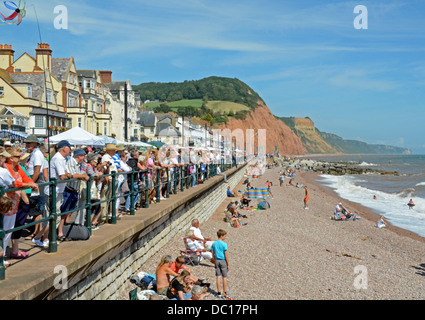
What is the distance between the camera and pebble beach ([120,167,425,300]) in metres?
9.38

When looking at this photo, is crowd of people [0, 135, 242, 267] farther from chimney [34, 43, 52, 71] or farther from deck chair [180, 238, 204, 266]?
chimney [34, 43, 52, 71]

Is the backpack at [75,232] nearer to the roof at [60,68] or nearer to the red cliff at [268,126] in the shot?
the roof at [60,68]

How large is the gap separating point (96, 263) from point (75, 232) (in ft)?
2.00

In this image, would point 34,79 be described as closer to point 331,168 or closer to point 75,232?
point 75,232

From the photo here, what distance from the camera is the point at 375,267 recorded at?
40.9 ft

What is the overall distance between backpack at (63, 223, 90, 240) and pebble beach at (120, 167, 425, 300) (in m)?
1.71

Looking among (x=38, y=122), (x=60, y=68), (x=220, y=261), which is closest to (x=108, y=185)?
(x=220, y=261)

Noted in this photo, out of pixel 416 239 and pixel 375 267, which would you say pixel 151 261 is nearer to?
pixel 375 267

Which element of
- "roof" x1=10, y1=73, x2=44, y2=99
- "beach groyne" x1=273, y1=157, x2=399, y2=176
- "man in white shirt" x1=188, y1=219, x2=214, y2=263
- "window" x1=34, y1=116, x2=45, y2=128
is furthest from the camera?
"beach groyne" x1=273, y1=157, x2=399, y2=176

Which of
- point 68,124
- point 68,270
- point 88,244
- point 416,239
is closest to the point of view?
point 68,270

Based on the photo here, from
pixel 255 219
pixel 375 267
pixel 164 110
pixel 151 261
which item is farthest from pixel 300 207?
pixel 164 110

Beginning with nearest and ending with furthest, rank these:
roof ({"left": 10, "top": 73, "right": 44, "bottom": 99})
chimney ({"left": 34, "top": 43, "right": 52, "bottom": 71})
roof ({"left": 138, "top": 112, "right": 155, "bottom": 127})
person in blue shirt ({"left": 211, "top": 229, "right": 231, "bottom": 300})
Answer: person in blue shirt ({"left": 211, "top": 229, "right": 231, "bottom": 300})
chimney ({"left": 34, "top": 43, "right": 52, "bottom": 71})
roof ({"left": 10, "top": 73, "right": 44, "bottom": 99})
roof ({"left": 138, "top": 112, "right": 155, "bottom": 127})

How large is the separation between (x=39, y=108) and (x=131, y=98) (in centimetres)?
2505

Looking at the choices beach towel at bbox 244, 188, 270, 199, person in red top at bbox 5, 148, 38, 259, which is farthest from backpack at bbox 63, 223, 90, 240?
beach towel at bbox 244, 188, 270, 199
